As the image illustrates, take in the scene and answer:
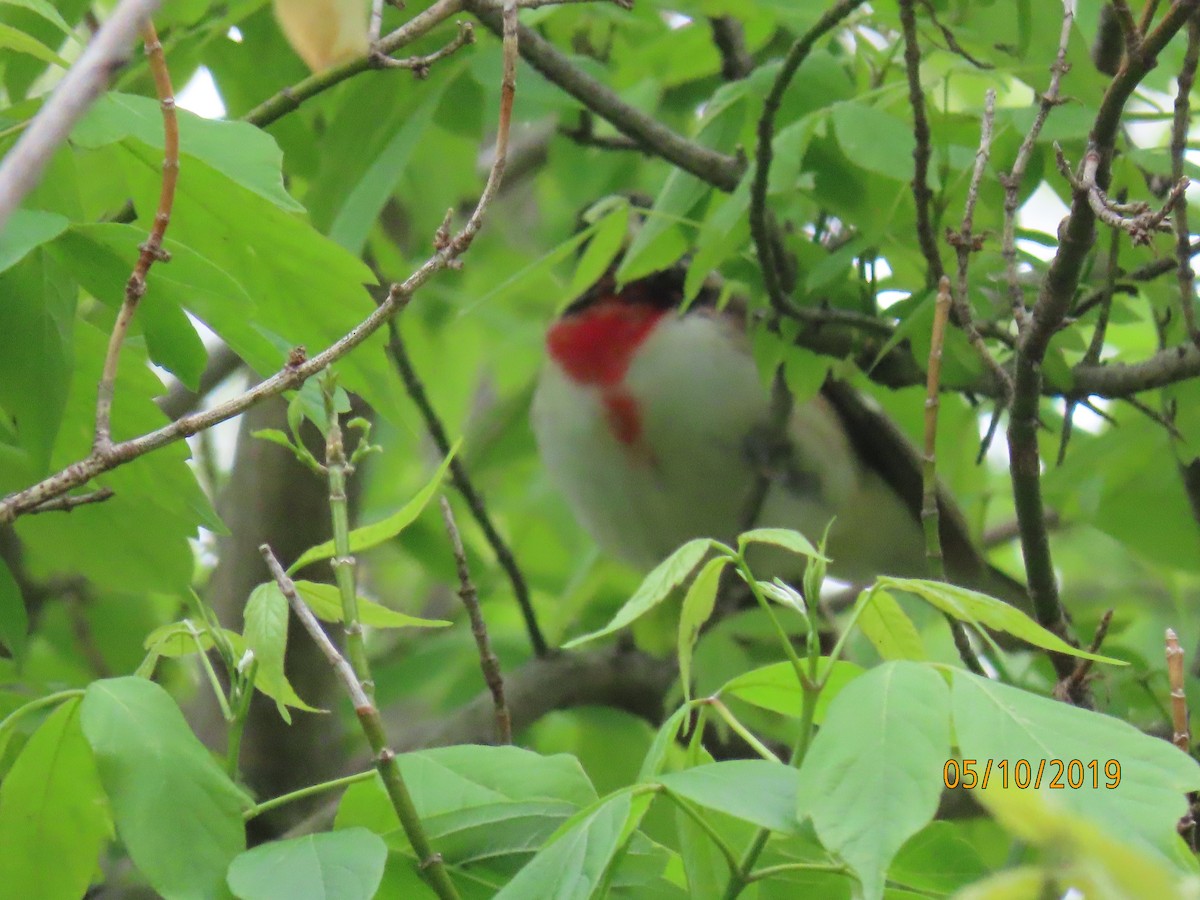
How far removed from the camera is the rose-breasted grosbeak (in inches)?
145

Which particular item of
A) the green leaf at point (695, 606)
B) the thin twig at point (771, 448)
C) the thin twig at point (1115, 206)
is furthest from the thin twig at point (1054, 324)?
the thin twig at point (771, 448)

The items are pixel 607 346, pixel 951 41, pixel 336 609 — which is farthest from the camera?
pixel 607 346

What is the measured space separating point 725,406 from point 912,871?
251 cm

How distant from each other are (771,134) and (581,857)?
1.22 metres

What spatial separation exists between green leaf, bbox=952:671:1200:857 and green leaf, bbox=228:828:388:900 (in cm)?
44

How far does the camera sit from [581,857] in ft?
3.38

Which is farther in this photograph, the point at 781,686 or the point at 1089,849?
the point at 781,686

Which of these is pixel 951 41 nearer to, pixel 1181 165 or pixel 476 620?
pixel 1181 165

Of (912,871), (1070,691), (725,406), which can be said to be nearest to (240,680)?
(912,871)

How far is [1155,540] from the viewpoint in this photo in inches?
95.2

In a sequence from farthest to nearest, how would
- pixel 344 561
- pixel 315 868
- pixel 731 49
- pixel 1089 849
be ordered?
1. pixel 731 49
2. pixel 344 561
3. pixel 315 868
4. pixel 1089 849

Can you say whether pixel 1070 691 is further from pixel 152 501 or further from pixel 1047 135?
pixel 152 501

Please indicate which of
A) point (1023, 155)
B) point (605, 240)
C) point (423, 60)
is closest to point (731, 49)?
point (605, 240)

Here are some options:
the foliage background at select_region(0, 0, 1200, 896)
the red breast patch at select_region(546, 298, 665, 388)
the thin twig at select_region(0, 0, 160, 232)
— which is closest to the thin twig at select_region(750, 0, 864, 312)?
the foliage background at select_region(0, 0, 1200, 896)
